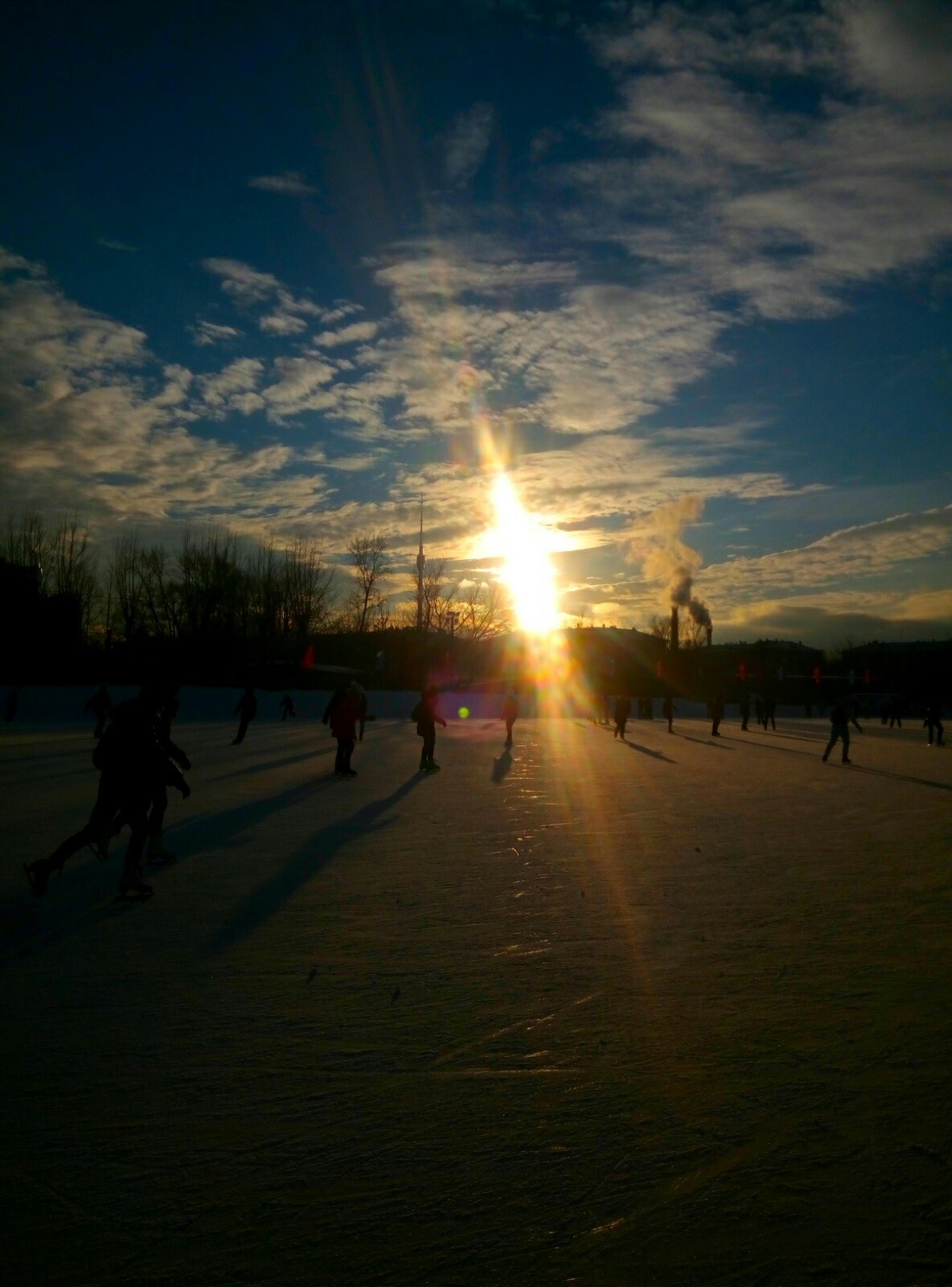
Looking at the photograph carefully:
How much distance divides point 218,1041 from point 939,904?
16.9ft

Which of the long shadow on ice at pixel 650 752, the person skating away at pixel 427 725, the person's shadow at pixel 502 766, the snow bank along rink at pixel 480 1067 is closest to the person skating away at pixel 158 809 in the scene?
the snow bank along rink at pixel 480 1067

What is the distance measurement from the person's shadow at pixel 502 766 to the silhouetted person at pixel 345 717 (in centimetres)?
240

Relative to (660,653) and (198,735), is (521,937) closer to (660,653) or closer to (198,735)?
(198,735)

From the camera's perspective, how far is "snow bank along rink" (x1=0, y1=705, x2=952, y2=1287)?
2953 mm

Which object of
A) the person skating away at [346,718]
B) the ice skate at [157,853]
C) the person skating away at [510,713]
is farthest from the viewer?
the person skating away at [510,713]

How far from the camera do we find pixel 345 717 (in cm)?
1703

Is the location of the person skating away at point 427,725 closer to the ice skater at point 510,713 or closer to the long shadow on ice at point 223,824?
the long shadow on ice at point 223,824

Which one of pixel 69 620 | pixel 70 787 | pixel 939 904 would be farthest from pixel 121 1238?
pixel 69 620

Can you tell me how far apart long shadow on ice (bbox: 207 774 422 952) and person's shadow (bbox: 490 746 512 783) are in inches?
157

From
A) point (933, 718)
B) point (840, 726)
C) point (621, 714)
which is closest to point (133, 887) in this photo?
point (840, 726)

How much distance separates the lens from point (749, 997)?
5.24 meters

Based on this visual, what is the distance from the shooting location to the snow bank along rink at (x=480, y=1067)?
2953 millimetres

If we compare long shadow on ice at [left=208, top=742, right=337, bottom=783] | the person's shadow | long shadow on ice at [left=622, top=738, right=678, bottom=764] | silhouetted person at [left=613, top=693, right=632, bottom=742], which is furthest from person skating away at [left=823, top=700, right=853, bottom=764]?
long shadow on ice at [left=208, top=742, right=337, bottom=783]

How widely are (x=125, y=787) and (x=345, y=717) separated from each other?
9.67 meters
